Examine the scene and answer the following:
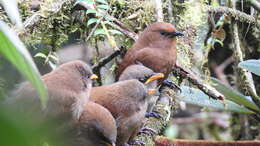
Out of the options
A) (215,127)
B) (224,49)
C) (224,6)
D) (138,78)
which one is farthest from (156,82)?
(215,127)

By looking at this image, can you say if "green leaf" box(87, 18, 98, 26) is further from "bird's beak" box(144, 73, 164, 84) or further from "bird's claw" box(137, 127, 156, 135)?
"bird's claw" box(137, 127, 156, 135)

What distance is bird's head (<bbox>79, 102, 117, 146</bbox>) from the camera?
1.73 metres

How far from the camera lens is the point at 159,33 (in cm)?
265

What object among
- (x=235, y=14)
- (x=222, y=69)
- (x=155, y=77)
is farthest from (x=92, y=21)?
(x=222, y=69)

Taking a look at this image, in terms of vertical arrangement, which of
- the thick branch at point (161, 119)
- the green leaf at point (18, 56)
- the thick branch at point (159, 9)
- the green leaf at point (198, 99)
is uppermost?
the green leaf at point (18, 56)

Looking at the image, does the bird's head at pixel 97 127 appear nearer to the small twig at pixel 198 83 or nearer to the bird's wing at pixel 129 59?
the small twig at pixel 198 83

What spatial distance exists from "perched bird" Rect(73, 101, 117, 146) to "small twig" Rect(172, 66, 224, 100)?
0.66m

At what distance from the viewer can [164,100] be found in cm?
247

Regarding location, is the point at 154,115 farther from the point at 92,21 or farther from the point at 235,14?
the point at 235,14

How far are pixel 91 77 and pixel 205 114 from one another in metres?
3.61

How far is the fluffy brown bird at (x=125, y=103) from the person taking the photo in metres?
1.97

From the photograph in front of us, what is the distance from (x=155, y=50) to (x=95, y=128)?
1.07 metres

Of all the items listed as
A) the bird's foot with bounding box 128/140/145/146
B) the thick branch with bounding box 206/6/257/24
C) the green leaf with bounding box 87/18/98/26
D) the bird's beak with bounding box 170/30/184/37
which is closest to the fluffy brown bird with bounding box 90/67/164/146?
the bird's foot with bounding box 128/140/145/146

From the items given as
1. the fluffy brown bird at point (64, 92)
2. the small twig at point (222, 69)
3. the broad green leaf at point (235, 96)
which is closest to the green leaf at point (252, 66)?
the broad green leaf at point (235, 96)
